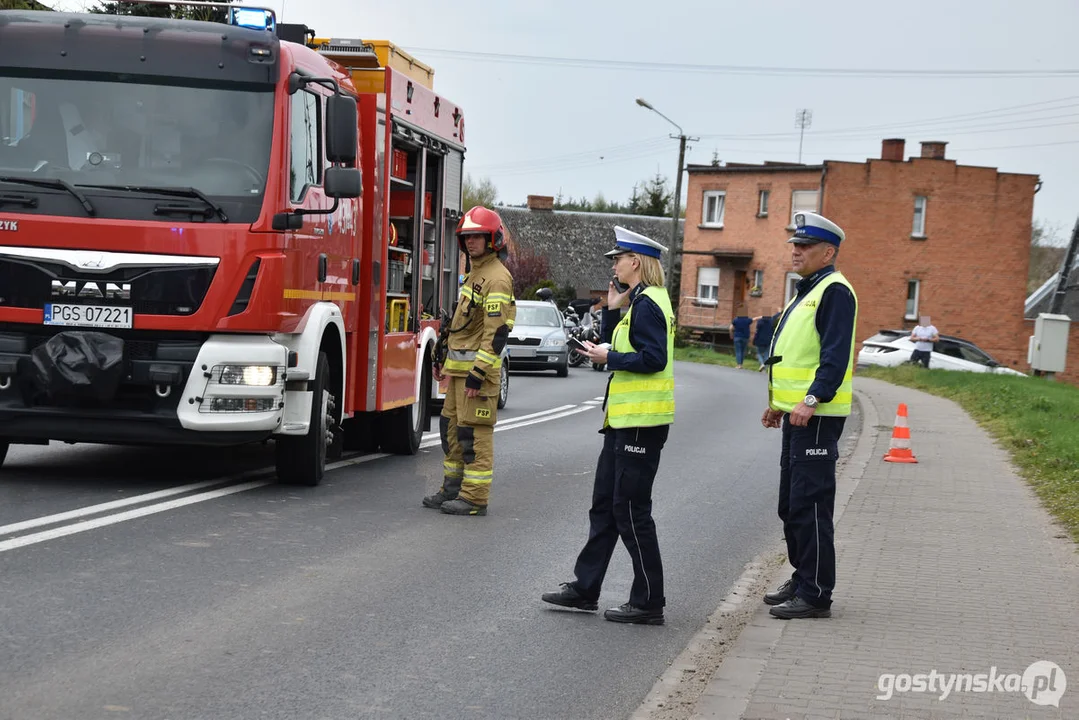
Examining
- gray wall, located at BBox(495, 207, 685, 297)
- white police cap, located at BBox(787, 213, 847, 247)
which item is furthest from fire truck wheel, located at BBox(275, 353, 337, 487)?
gray wall, located at BBox(495, 207, 685, 297)

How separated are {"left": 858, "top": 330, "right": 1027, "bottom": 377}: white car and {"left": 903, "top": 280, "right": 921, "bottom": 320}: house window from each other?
9053 mm

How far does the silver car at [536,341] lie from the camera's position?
3150cm

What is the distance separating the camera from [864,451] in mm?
16516

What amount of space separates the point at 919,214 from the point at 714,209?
377 inches

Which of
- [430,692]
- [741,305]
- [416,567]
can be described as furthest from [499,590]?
[741,305]

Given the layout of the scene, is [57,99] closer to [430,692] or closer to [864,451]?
[430,692]

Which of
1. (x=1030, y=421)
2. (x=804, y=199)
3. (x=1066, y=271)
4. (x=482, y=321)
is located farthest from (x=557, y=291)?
(x=482, y=321)

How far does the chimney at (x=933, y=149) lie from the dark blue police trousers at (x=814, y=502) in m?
51.6

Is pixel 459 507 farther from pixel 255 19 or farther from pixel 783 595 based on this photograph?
pixel 255 19

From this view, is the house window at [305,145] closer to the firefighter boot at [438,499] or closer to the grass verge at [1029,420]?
the firefighter boot at [438,499]

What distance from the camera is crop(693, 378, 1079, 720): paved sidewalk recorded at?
5.32m

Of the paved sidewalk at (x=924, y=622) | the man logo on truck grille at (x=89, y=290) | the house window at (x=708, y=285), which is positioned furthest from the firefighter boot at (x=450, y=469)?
the house window at (x=708, y=285)

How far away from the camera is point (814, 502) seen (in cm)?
691

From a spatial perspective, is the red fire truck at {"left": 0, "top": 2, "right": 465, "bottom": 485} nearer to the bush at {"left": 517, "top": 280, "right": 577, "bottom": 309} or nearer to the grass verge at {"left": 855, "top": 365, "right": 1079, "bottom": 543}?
the grass verge at {"left": 855, "top": 365, "right": 1079, "bottom": 543}
